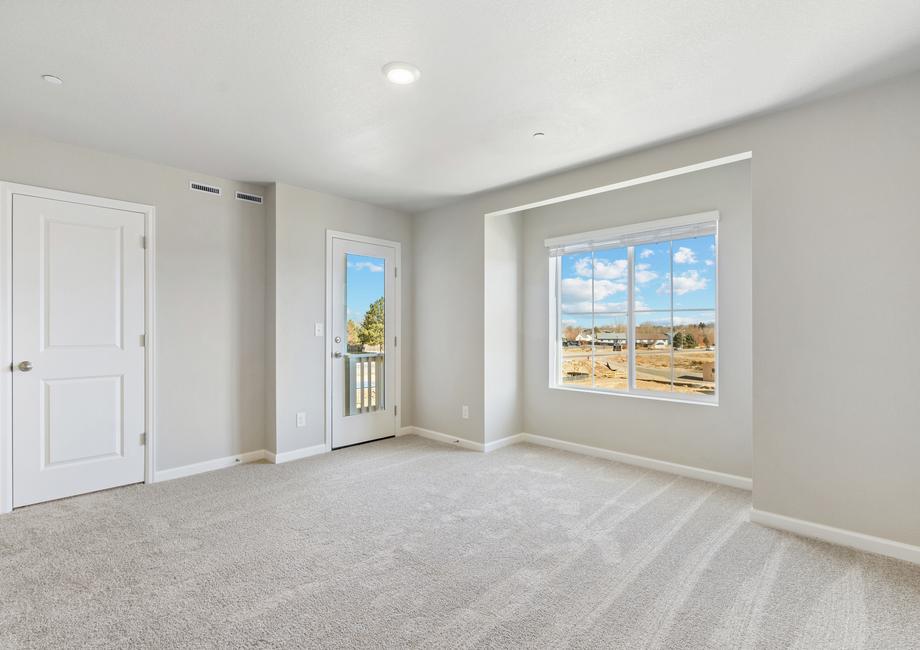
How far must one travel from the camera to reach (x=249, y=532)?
9.20 feet

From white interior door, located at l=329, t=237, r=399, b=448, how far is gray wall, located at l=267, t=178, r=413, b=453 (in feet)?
0.54

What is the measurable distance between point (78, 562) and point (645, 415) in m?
3.99

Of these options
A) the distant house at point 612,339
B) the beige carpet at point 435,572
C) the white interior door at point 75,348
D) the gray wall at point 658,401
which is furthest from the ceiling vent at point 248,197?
the distant house at point 612,339

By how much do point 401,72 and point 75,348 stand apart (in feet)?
9.94

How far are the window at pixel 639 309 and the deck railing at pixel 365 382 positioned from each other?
72.3 inches

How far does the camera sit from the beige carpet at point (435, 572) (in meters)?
1.89

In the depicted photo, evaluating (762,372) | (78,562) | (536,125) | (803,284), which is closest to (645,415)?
(762,372)

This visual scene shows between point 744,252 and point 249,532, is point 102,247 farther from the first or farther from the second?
point 744,252

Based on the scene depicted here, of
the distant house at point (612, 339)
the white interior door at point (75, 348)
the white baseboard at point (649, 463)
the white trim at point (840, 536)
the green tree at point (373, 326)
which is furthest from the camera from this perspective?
the green tree at point (373, 326)

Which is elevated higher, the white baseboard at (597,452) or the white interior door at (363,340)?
the white interior door at (363,340)

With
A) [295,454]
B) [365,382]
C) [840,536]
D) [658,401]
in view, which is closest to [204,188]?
[365,382]

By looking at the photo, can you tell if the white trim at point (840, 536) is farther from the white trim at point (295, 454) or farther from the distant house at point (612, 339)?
the white trim at point (295, 454)

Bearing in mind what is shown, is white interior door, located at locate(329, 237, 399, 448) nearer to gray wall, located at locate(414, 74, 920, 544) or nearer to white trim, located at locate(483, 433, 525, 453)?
white trim, located at locate(483, 433, 525, 453)

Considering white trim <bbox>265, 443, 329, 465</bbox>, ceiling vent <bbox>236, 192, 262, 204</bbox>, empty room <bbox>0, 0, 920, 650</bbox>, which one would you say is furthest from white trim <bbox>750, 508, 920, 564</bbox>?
ceiling vent <bbox>236, 192, 262, 204</bbox>
